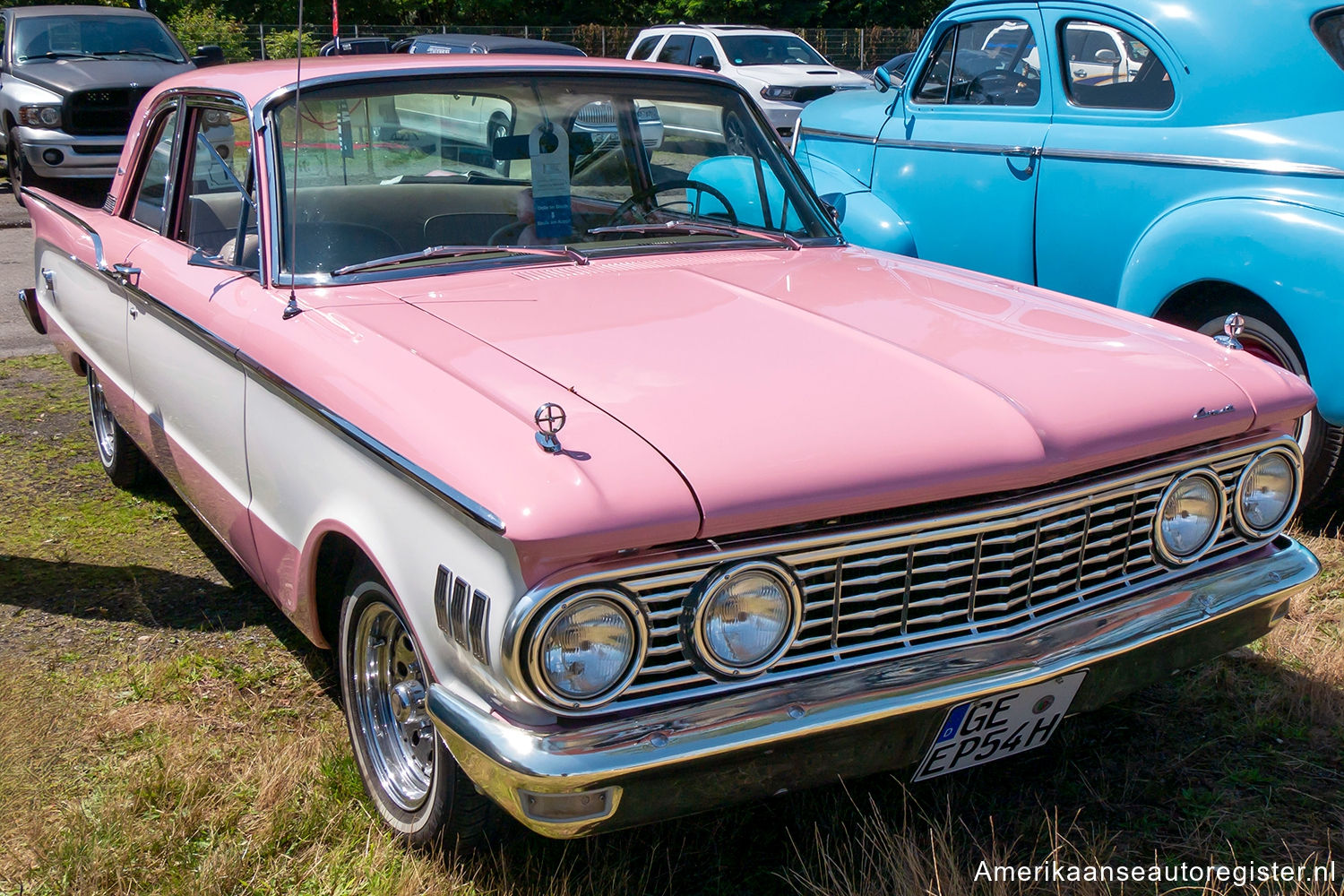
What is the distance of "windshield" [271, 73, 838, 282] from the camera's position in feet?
10.3

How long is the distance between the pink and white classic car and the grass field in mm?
Result: 196

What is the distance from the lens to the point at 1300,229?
13.2 feet

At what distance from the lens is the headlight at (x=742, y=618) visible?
6.72ft

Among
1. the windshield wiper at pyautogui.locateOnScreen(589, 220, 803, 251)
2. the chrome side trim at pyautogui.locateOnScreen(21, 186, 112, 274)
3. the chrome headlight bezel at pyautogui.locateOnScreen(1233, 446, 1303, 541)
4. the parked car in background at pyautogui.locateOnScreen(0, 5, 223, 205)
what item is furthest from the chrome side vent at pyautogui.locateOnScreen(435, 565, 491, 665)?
the parked car in background at pyautogui.locateOnScreen(0, 5, 223, 205)

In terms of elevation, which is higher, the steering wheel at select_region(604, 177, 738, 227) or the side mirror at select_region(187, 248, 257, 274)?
the steering wheel at select_region(604, 177, 738, 227)

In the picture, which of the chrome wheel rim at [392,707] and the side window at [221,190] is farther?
the side window at [221,190]

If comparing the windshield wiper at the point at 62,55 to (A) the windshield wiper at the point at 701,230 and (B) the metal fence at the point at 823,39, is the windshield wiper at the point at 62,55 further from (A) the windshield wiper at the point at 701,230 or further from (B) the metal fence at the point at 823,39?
(B) the metal fence at the point at 823,39

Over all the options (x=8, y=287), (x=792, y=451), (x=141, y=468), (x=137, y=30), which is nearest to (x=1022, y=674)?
(x=792, y=451)

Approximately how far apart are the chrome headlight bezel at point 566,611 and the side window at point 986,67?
13.5 feet

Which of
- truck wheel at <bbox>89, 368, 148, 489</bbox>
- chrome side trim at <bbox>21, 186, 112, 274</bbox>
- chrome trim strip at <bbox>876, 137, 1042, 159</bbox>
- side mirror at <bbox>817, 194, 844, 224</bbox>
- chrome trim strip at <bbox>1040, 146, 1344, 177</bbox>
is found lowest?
truck wheel at <bbox>89, 368, 148, 489</bbox>

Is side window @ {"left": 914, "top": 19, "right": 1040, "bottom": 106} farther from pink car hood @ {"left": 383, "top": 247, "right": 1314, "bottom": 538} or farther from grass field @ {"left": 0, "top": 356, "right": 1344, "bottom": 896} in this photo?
grass field @ {"left": 0, "top": 356, "right": 1344, "bottom": 896}

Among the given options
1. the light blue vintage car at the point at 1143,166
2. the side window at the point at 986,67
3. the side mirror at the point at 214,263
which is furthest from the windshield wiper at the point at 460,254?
the side window at the point at 986,67

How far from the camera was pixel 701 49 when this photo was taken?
15.3 m

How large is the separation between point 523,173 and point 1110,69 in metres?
2.89
